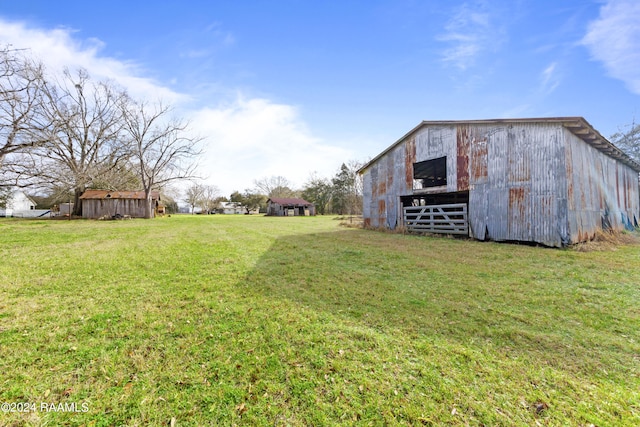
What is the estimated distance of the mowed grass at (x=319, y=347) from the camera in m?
2.00

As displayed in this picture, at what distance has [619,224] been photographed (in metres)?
13.0

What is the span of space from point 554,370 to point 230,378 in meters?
3.17

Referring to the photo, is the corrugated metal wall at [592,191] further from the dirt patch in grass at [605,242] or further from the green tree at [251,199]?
the green tree at [251,199]

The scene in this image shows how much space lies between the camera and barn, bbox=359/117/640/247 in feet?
29.8

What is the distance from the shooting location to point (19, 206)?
44.7 meters

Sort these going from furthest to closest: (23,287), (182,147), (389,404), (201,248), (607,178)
Result: (182,147) < (607,178) < (201,248) < (23,287) < (389,404)

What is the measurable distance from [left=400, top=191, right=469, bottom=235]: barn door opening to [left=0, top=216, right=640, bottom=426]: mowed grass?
20.6ft

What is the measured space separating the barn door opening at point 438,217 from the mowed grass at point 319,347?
6.28 metres

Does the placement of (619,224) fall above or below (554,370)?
above

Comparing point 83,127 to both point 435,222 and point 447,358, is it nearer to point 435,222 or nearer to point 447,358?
point 435,222

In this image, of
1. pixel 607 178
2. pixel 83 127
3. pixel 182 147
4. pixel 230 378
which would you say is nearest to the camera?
pixel 230 378

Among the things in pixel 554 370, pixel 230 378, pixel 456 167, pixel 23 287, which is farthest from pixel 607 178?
pixel 23 287

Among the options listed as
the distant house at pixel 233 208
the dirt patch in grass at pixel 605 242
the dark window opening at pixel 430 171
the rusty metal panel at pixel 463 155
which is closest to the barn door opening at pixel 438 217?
the rusty metal panel at pixel 463 155

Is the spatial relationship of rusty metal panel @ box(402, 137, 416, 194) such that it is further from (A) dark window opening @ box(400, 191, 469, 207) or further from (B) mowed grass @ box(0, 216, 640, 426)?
(B) mowed grass @ box(0, 216, 640, 426)
